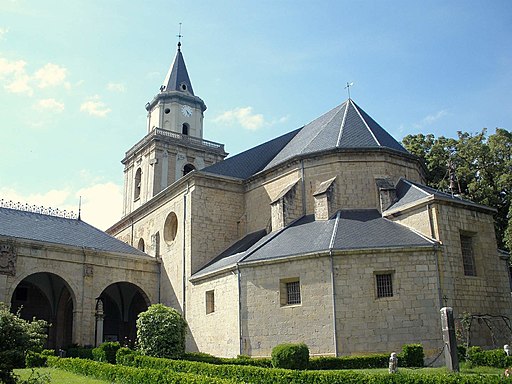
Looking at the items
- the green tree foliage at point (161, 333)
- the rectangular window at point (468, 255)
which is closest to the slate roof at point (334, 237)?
the rectangular window at point (468, 255)

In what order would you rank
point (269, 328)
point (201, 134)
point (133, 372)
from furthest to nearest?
1. point (201, 134)
2. point (269, 328)
3. point (133, 372)

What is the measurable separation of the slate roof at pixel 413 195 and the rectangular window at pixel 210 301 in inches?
353

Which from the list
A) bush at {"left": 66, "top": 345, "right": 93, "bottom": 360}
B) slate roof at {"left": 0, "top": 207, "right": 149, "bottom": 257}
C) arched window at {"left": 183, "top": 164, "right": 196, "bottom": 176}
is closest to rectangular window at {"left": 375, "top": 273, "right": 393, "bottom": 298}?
bush at {"left": 66, "top": 345, "right": 93, "bottom": 360}

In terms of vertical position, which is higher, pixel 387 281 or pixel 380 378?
pixel 387 281

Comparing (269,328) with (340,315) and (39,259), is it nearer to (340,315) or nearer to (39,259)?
(340,315)

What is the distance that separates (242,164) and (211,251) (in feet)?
19.5

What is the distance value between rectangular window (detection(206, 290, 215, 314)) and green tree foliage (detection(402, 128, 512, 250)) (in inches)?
717

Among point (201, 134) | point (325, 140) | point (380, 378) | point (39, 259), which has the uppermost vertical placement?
point (201, 134)

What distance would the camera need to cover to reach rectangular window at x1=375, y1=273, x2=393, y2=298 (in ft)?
65.3

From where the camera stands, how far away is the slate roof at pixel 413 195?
70.0ft

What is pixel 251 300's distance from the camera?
70.8ft

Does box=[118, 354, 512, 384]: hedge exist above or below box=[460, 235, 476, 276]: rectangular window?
below

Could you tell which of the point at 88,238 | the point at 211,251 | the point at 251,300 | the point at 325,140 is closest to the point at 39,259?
the point at 88,238

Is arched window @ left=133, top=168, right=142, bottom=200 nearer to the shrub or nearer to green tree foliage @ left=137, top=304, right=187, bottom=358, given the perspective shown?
green tree foliage @ left=137, top=304, right=187, bottom=358
